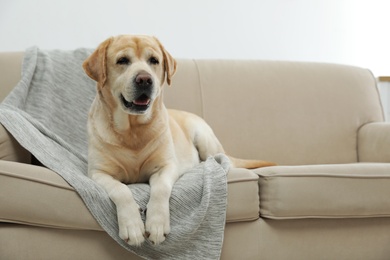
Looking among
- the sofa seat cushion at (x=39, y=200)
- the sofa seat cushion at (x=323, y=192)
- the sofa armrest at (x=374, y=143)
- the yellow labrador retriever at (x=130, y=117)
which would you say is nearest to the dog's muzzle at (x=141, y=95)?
the yellow labrador retriever at (x=130, y=117)

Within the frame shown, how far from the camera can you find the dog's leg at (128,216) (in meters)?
1.53

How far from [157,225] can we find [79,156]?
0.79 metres

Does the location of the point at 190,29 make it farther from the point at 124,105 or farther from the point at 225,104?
the point at 124,105

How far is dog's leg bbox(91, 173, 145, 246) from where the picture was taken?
5.02ft

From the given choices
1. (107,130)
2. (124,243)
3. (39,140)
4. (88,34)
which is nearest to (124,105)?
(107,130)

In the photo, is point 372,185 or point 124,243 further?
point 372,185

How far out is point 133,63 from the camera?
1877 mm

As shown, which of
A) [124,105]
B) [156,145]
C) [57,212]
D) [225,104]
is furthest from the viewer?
[225,104]

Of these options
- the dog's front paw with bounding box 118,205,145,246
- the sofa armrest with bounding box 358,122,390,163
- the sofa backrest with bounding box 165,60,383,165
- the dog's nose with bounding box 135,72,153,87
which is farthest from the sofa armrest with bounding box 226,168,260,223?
the sofa armrest with bounding box 358,122,390,163

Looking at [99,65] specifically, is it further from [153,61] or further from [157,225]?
[157,225]

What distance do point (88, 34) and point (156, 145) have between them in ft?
4.16

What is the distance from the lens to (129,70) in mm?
1844

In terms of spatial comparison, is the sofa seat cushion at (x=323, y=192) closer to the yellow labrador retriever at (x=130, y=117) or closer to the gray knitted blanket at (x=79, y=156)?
the gray knitted blanket at (x=79, y=156)

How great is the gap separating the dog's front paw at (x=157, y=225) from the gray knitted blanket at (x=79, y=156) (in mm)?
60
